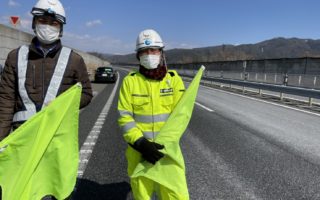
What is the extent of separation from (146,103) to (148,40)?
54cm

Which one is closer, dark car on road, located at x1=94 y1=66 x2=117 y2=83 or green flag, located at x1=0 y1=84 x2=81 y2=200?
green flag, located at x1=0 y1=84 x2=81 y2=200

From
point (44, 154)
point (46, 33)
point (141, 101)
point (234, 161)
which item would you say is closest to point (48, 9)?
point (46, 33)

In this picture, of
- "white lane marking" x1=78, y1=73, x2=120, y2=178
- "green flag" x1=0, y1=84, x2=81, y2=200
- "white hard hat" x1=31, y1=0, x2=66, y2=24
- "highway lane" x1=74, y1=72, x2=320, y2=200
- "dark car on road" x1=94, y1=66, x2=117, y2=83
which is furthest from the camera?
"dark car on road" x1=94, y1=66, x2=117, y2=83

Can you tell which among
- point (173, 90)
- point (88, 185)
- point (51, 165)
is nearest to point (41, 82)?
point (51, 165)

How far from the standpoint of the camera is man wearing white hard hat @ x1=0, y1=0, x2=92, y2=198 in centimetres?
324

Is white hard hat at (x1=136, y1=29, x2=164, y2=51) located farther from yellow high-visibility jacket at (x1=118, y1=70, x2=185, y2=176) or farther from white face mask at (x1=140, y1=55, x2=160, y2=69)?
yellow high-visibility jacket at (x1=118, y1=70, x2=185, y2=176)

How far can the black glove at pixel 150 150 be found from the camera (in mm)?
3123

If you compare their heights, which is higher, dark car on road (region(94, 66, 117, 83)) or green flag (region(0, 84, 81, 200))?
green flag (region(0, 84, 81, 200))

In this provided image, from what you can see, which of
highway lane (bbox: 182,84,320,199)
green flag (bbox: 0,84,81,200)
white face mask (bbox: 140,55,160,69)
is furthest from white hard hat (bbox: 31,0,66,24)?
highway lane (bbox: 182,84,320,199)

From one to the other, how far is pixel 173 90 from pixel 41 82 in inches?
43.5

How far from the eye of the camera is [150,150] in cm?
313

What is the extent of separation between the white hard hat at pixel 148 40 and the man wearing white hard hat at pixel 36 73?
0.63 meters

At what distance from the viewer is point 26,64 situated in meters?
3.25

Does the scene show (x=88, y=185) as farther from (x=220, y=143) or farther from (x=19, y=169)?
(x=220, y=143)
